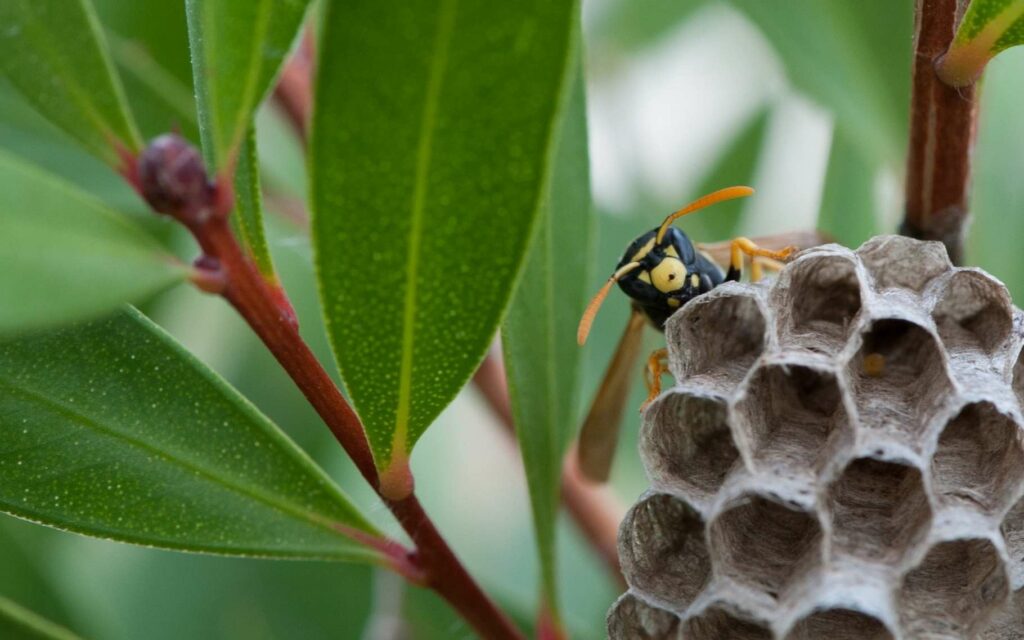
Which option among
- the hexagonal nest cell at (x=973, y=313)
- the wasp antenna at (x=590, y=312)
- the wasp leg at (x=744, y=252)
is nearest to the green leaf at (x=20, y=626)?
the wasp antenna at (x=590, y=312)

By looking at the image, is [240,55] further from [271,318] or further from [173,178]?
[271,318]

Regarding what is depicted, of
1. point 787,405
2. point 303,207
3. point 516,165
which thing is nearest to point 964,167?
point 787,405

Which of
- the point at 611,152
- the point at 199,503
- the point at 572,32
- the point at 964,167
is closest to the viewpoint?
the point at 572,32

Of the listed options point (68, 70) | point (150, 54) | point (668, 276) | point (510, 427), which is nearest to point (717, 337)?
point (668, 276)

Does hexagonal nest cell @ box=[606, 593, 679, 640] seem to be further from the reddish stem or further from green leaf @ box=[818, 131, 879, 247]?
green leaf @ box=[818, 131, 879, 247]

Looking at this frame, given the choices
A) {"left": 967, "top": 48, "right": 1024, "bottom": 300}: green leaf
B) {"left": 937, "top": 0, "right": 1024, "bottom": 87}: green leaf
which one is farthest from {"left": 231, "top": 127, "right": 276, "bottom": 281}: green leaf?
{"left": 967, "top": 48, "right": 1024, "bottom": 300}: green leaf

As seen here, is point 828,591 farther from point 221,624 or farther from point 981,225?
point 221,624
